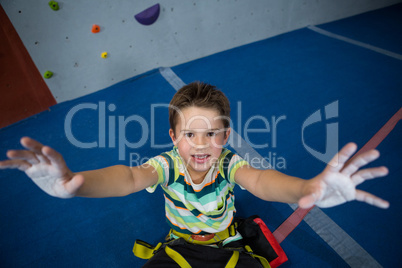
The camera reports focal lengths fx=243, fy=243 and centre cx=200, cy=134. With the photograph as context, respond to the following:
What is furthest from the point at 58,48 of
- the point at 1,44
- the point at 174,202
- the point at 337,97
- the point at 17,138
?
the point at 337,97

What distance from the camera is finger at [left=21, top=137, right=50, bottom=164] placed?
2.39 feet

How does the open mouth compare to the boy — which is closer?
the boy

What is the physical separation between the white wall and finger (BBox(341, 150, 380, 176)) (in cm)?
301

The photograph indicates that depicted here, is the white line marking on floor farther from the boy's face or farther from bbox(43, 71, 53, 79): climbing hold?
bbox(43, 71, 53, 79): climbing hold

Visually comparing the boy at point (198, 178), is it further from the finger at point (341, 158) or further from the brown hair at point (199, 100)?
the finger at point (341, 158)

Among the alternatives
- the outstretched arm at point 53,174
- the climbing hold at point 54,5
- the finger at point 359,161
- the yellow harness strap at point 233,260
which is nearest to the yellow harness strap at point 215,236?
the yellow harness strap at point 233,260

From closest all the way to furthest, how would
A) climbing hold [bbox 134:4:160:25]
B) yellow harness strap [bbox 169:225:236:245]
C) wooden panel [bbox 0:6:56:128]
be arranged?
yellow harness strap [bbox 169:225:236:245] → wooden panel [bbox 0:6:56:128] → climbing hold [bbox 134:4:160:25]

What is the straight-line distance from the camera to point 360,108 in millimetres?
2602

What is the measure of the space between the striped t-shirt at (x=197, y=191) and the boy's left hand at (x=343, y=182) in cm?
47

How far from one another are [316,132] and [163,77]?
6.67ft

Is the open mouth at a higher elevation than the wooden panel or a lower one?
lower

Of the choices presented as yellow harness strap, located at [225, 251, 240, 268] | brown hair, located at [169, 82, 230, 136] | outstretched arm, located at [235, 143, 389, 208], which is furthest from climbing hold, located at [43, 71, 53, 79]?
outstretched arm, located at [235, 143, 389, 208]

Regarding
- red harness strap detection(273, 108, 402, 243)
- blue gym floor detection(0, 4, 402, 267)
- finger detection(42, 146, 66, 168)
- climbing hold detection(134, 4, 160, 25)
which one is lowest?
red harness strap detection(273, 108, 402, 243)

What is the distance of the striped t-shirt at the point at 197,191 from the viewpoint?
1.22 metres
